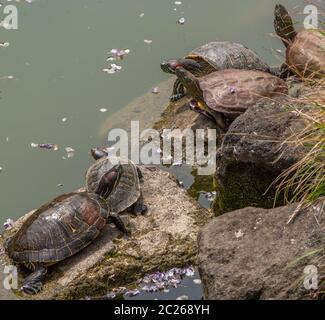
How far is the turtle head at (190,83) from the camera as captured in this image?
757cm

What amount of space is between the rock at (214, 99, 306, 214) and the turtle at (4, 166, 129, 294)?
3.07 feet

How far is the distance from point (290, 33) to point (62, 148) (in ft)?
9.34

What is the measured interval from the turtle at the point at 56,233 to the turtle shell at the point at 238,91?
1.83 meters

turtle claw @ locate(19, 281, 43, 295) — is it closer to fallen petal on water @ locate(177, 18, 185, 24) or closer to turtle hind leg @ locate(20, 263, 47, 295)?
turtle hind leg @ locate(20, 263, 47, 295)

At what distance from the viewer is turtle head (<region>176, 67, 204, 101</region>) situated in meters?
7.57

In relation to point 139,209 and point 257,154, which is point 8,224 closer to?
point 139,209

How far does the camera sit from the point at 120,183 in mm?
6359

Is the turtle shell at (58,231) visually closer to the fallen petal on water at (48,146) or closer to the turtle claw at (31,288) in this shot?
the turtle claw at (31,288)

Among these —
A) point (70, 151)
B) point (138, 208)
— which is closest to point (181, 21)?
point (70, 151)

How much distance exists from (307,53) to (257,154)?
2.29 m

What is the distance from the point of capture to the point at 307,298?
14.4 feet

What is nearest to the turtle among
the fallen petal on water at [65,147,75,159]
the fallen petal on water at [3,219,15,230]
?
the fallen petal on water at [3,219,15,230]

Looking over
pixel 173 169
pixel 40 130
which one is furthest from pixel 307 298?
pixel 40 130

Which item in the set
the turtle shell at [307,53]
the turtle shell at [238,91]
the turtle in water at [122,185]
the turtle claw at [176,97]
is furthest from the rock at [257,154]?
the turtle claw at [176,97]
